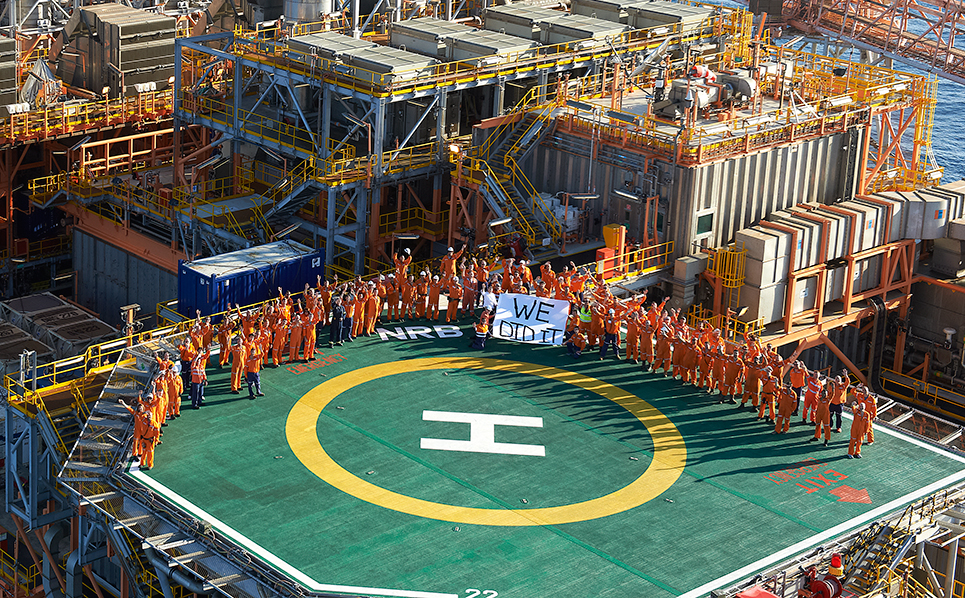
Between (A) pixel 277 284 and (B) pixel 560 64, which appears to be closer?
(A) pixel 277 284

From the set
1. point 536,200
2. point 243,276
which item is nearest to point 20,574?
point 243,276

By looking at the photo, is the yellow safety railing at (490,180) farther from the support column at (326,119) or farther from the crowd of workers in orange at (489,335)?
the support column at (326,119)

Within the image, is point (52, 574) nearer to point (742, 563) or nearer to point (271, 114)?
point (742, 563)

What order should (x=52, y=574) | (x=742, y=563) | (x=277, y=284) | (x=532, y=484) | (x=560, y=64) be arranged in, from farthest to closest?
(x=560, y=64)
(x=277, y=284)
(x=52, y=574)
(x=532, y=484)
(x=742, y=563)

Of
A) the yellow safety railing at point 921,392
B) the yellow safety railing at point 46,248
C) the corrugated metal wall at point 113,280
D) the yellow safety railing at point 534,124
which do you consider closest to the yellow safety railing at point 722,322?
the yellow safety railing at point 921,392

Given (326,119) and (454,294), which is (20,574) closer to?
(454,294)

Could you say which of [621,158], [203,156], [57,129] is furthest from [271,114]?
[621,158]
